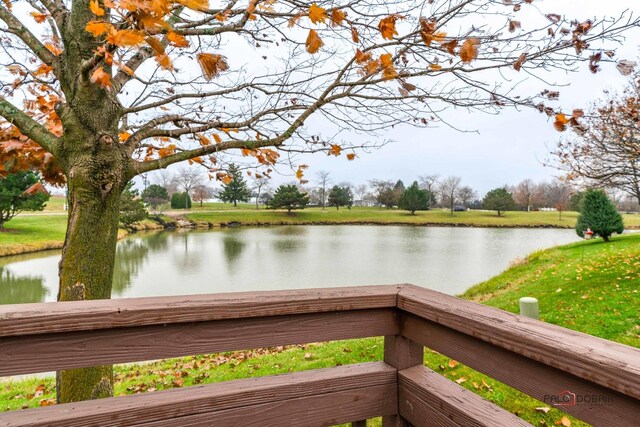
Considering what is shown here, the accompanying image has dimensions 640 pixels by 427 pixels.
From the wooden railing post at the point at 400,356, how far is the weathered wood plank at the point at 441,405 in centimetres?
2

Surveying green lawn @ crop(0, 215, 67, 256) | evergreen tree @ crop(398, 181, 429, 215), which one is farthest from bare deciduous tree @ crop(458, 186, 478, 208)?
green lawn @ crop(0, 215, 67, 256)

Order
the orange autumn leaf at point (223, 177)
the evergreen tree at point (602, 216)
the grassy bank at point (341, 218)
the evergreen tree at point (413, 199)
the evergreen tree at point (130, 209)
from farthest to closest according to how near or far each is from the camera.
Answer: the evergreen tree at point (413, 199) < the grassy bank at point (341, 218) < the evergreen tree at point (130, 209) < the evergreen tree at point (602, 216) < the orange autumn leaf at point (223, 177)

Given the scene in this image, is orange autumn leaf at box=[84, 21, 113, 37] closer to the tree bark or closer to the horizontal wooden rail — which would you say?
the tree bark

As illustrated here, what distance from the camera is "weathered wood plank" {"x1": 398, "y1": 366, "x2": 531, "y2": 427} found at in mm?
953

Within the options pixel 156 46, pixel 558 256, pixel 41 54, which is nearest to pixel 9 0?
pixel 41 54

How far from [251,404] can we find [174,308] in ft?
1.15

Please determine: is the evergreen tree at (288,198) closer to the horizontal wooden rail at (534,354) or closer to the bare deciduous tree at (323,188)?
the bare deciduous tree at (323,188)

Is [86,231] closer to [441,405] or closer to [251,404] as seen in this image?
[251,404]

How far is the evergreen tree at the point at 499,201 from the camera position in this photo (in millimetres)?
46494

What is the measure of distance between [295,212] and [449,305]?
147ft

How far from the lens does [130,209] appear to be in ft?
91.5

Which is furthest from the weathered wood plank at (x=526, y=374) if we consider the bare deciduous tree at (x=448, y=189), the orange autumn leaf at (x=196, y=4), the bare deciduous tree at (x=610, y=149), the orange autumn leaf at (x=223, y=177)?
the bare deciduous tree at (x=448, y=189)

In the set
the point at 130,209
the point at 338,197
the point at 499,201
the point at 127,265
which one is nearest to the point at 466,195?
the point at 499,201

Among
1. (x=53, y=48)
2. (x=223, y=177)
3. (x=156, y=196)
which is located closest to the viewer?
(x=53, y=48)
